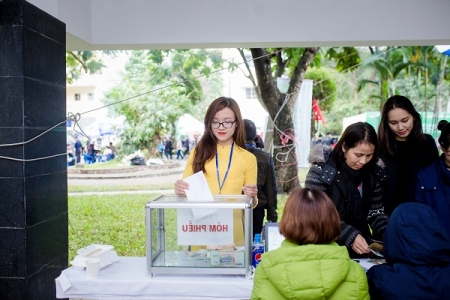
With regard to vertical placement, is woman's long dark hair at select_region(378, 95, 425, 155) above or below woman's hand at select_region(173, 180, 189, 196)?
above

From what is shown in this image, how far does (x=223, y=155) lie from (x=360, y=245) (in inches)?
34.1

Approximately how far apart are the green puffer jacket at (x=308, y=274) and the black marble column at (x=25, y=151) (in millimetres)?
1387

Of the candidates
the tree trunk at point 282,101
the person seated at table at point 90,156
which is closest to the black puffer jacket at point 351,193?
the tree trunk at point 282,101

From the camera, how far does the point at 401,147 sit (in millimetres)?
2861

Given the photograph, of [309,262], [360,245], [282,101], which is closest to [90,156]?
[282,101]

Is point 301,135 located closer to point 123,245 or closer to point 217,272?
point 123,245

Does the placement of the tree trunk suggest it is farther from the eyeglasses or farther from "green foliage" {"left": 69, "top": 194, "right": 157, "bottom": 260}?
the eyeglasses

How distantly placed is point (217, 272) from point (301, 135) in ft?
16.3

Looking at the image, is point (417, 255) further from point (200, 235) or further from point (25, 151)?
point (25, 151)

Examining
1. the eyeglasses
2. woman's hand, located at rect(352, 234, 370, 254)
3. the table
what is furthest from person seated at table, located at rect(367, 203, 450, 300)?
the eyeglasses

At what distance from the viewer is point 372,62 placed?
1287cm

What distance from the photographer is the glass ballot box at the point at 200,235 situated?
2.07 m

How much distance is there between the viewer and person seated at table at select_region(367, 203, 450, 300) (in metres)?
1.58

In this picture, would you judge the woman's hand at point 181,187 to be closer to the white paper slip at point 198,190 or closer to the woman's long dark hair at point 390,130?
the white paper slip at point 198,190
